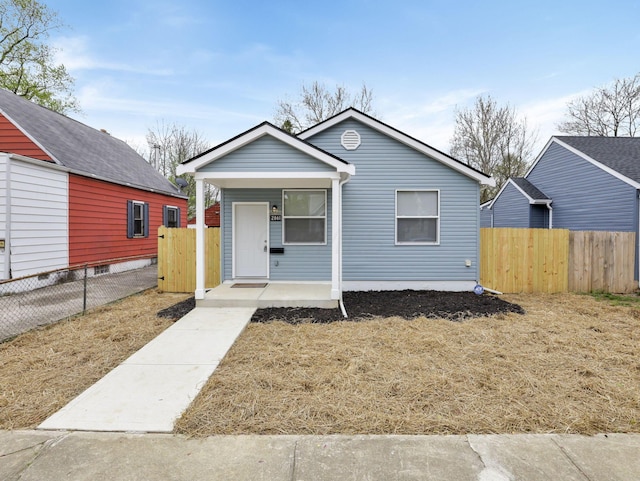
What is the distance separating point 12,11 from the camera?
1691 cm

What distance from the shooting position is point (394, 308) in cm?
667

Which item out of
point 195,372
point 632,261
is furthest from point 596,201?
point 195,372

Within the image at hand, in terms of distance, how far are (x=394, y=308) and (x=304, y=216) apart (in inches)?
123

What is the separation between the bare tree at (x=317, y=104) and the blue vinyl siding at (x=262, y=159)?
16.6 meters

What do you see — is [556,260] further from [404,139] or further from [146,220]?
[146,220]

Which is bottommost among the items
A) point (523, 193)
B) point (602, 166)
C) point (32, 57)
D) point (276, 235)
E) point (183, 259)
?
point (183, 259)

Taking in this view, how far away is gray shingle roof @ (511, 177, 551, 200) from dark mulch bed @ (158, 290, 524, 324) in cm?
807

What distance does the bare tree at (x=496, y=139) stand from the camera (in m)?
22.5

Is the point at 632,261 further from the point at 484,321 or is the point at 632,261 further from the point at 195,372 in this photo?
the point at 195,372

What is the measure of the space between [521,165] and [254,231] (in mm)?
21550

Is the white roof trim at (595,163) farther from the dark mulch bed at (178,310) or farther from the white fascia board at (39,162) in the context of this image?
the white fascia board at (39,162)

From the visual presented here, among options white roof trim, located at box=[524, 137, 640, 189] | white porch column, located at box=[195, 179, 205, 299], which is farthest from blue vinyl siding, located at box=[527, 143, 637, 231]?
white porch column, located at box=[195, 179, 205, 299]

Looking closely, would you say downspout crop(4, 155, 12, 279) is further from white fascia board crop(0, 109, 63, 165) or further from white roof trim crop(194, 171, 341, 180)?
white roof trim crop(194, 171, 341, 180)

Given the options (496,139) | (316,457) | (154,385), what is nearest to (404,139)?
(154,385)
